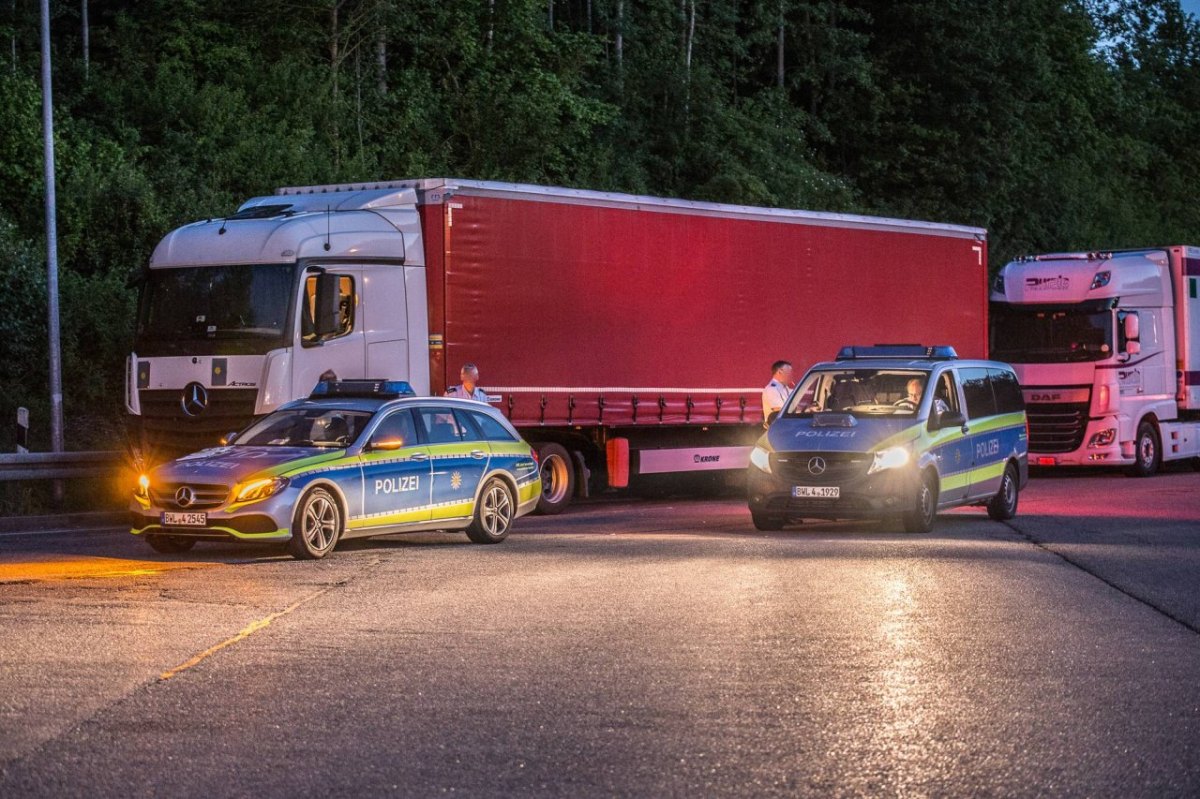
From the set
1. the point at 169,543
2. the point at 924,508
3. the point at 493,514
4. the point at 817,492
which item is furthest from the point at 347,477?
the point at 924,508

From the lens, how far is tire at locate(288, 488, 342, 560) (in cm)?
1575

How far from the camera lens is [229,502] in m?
15.6

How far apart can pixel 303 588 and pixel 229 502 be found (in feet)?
7.59

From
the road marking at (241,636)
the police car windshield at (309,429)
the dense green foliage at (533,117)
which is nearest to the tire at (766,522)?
the police car windshield at (309,429)

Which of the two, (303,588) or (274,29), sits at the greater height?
(274,29)

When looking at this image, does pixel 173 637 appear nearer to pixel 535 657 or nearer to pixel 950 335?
pixel 535 657

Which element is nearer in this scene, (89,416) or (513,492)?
(513,492)

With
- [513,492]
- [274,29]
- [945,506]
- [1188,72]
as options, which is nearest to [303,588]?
[513,492]

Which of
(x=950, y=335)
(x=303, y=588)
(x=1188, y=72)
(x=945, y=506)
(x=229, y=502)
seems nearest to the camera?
(x=303, y=588)

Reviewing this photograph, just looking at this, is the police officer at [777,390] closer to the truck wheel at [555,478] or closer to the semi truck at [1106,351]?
the truck wheel at [555,478]

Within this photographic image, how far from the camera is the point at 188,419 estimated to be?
66.7 feet

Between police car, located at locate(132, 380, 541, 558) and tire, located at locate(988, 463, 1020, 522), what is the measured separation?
563 centimetres

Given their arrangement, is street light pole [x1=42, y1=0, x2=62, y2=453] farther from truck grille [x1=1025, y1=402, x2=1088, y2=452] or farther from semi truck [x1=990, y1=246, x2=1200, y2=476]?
semi truck [x1=990, y1=246, x2=1200, y2=476]

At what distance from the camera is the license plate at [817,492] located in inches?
740
